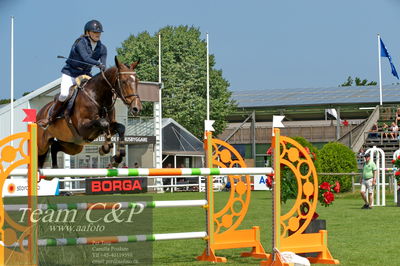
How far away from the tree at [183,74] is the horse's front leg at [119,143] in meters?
42.0

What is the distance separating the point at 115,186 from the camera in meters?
23.4

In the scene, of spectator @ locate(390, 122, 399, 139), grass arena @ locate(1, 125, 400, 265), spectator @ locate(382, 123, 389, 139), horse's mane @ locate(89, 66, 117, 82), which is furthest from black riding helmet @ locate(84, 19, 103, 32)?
spectator @ locate(390, 122, 399, 139)

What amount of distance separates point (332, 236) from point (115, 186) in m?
12.9

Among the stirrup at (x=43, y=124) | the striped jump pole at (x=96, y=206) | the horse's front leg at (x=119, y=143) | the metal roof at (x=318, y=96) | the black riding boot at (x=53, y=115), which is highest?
the metal roof at (x=318, y=96)

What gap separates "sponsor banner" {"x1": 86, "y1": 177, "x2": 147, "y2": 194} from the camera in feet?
76.9

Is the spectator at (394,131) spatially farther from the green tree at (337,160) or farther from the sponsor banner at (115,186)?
the sponsor banner at (115,186)

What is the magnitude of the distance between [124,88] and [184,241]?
14.0ft

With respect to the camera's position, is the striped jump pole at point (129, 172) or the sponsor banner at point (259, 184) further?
the sponsor banner at point (259, 184)

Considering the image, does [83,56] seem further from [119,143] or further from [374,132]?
[374,132]

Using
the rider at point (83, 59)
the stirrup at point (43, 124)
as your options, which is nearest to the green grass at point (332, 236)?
the stirrup at point (43, 124)

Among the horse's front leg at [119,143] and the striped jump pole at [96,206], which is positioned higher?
the horse's front leg at [119,143]

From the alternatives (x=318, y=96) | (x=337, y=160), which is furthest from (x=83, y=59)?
(x=318, y=96)

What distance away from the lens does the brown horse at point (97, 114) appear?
25.2 feet

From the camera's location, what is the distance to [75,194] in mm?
25703
